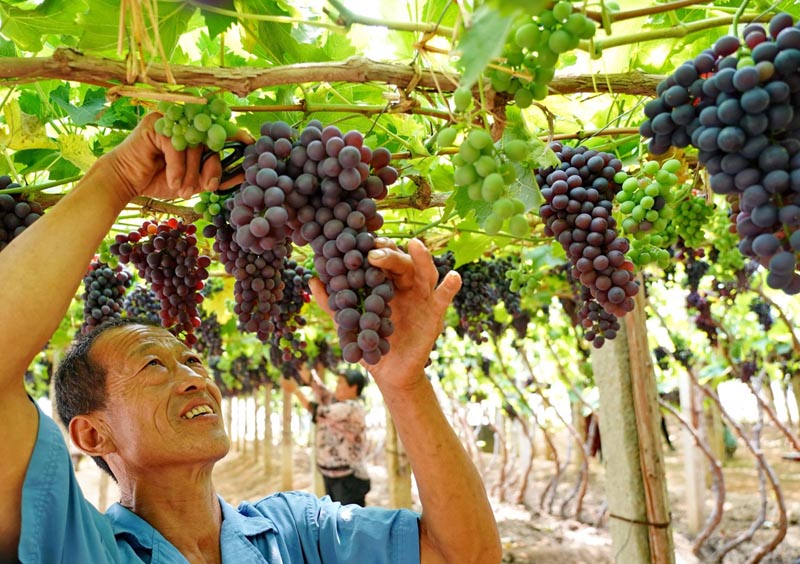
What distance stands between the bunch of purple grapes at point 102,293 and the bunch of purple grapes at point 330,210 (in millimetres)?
1738

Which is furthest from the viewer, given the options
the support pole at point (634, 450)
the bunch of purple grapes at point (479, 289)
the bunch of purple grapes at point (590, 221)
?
the bunch of purple grapes at point (479, 289)

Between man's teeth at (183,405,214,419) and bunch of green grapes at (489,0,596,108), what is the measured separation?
47.9 inches

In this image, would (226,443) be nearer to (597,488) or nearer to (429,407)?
(429,407)

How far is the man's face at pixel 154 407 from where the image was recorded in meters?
1.86

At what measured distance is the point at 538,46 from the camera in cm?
107

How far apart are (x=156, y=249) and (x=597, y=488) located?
1184 centimetres

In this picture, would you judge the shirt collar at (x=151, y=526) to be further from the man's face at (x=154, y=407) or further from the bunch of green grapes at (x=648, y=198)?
the bunch of green grapes at (x=648, y=198)

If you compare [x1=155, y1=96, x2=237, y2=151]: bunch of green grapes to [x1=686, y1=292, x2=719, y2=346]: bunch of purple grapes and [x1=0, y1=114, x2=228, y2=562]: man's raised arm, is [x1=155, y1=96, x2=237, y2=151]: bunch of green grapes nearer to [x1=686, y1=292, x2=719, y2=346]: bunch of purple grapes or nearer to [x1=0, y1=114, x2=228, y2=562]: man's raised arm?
[x1=0, y1=114, x2=228, y2=562]: man's raised arm

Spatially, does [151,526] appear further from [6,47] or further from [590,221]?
[590,221]

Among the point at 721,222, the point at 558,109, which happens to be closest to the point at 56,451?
the point at 558,109

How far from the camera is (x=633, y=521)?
11.3 feet

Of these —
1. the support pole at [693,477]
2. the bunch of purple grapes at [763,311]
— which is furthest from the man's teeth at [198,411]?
the support pole at [693,477]

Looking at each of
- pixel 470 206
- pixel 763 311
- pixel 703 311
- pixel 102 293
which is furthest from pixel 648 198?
pixel 763 311

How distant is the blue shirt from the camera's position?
1426 millimetres
